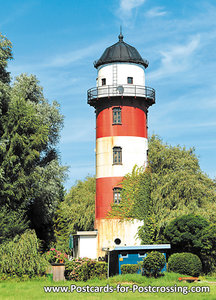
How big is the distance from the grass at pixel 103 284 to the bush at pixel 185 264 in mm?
1958

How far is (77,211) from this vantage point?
4972 cm

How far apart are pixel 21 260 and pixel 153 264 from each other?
9110mm

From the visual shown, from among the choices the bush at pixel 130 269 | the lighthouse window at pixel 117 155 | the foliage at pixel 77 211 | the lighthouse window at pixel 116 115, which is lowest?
the bush at pixel 130 269

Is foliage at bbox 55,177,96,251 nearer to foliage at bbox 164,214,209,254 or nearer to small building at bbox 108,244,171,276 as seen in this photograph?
foliage at bbox 164,214,209,254

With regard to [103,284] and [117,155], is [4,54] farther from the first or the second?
[103,284]

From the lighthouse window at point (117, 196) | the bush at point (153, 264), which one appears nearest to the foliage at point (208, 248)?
the bush at point (153, 264)

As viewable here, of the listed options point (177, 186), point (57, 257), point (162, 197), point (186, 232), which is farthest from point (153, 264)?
point (177, 186)

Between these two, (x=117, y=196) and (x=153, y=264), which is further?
(x=117, y=196)

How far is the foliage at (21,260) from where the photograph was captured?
30.1m

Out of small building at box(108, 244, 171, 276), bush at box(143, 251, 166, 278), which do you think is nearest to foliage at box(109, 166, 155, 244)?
small building at box(108, 244, 171, 276)

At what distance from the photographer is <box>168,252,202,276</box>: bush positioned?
3131 cm

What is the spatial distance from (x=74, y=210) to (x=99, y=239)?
11758 millimetres

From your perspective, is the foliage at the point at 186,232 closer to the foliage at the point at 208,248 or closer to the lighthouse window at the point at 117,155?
the foliage at the point at 208,248

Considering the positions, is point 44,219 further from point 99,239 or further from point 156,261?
point 156,261
